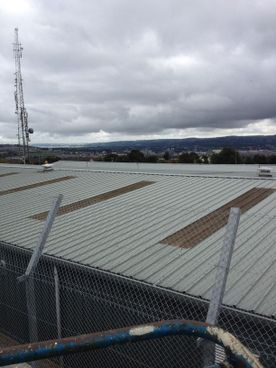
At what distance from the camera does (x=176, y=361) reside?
6.57m

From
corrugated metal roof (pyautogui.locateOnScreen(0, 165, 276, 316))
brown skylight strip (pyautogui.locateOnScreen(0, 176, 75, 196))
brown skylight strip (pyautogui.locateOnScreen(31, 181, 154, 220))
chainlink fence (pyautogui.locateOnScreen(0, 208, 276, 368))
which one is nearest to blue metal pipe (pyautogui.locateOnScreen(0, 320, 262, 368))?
chainlink fence (pyautogui.locateOnScreen(0, 208, 276, 368))

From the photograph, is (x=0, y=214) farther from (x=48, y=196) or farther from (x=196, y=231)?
(x=196, y=231)

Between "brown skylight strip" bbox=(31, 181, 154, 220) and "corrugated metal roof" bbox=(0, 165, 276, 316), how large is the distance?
1.16 feet

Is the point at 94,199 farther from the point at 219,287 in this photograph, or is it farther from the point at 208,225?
the point at 219,287

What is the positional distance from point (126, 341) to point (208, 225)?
7950 millimetres

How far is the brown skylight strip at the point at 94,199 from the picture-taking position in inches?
484

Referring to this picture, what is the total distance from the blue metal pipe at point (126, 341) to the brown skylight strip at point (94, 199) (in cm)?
1024

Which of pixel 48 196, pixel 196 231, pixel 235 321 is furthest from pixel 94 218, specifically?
pixel 235 321

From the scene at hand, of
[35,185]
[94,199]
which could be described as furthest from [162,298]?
[35,185]

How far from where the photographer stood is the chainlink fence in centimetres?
599

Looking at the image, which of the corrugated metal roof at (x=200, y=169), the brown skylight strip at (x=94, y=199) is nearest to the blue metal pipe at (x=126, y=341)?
the brown skylight strip at (x=94, y=199)

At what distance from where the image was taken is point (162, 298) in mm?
6836

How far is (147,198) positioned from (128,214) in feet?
5.99

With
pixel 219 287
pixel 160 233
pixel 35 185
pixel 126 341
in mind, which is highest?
pixel 126 341
